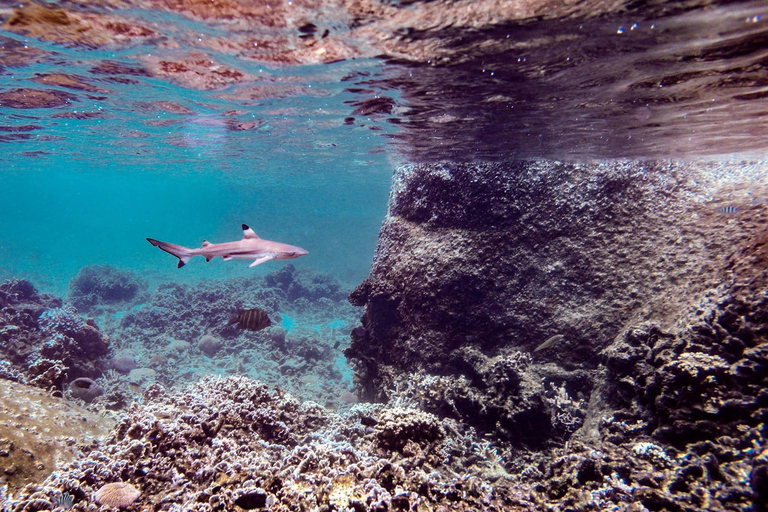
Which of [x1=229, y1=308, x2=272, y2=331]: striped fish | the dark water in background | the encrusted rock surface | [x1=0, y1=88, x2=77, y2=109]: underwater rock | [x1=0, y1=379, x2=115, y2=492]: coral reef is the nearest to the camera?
the encrusted rock surface

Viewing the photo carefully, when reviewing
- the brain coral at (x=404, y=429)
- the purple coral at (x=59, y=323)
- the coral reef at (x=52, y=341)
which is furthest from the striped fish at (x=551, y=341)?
the purple coral at (x=59, y=323)

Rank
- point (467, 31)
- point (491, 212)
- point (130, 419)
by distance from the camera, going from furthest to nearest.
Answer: point (491, 212) → point (467, 31) → point (130, 419)

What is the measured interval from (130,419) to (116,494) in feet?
4.44

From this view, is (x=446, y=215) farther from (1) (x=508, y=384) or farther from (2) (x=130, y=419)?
(2) (x=130, y=419)

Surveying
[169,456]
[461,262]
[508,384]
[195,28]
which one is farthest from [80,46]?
[508,384]

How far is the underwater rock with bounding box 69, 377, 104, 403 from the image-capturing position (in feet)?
31.5

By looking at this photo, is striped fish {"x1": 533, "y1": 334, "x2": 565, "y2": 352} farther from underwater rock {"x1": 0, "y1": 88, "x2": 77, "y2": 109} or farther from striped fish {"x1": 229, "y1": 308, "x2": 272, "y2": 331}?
underwater rock {"x1": 0, "y1": 88, "x2": 77, "y2": 109}

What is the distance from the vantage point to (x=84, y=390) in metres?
9.66

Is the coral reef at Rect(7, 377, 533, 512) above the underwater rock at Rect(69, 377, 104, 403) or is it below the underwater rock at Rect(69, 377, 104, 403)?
above

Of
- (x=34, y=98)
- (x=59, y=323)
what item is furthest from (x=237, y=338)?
(x=34, y=98)

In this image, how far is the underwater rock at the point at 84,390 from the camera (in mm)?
9609

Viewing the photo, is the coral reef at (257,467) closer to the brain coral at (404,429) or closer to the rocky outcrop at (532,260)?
the brain coral at (404,429)

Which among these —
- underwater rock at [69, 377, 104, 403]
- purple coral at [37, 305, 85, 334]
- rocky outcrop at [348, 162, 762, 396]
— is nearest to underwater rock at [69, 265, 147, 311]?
purple coral at [37, 305, 85, 334]

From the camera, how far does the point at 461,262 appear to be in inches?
343
